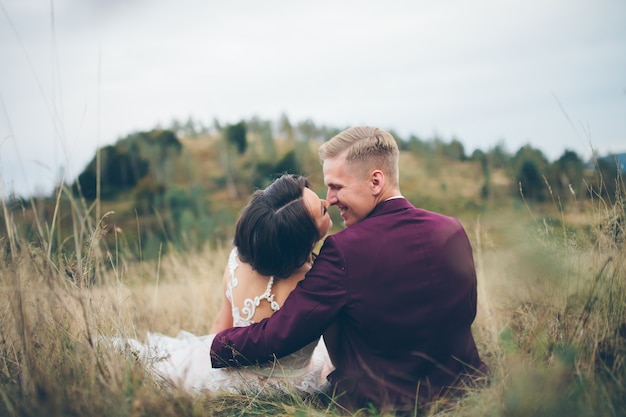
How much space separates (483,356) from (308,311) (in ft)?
6.97

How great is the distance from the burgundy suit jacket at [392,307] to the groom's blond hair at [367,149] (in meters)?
0.33

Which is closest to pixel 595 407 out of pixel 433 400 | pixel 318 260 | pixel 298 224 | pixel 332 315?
pixel 433 400

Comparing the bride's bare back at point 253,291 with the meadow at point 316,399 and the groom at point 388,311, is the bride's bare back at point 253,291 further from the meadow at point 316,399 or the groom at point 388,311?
the meadow at point 316,399

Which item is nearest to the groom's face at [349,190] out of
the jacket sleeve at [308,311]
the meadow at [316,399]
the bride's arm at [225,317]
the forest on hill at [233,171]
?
the jacket sleeve at [308,311]

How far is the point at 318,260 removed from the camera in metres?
2.78

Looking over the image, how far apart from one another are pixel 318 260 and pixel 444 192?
127 feet

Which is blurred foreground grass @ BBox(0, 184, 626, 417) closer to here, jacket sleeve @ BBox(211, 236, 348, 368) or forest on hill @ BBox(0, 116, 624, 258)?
jacket sleeve @ BBox(211, 236, 348, 368)

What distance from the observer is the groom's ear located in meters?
3.05

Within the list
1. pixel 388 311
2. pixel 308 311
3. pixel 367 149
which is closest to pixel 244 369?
pixel 308 311

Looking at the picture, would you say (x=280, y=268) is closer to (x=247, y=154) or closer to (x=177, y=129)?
(x=247, y=154)

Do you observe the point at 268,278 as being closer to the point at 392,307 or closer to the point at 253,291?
the point at 253,291

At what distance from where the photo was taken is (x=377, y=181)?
10.0ft

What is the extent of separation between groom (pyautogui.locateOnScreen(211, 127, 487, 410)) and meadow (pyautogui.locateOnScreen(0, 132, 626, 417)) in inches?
7.4

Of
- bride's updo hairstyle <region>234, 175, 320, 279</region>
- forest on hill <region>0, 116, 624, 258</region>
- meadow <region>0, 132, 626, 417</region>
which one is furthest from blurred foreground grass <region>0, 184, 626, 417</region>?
forest on hill <region>0, 116, 624, 258</region>
